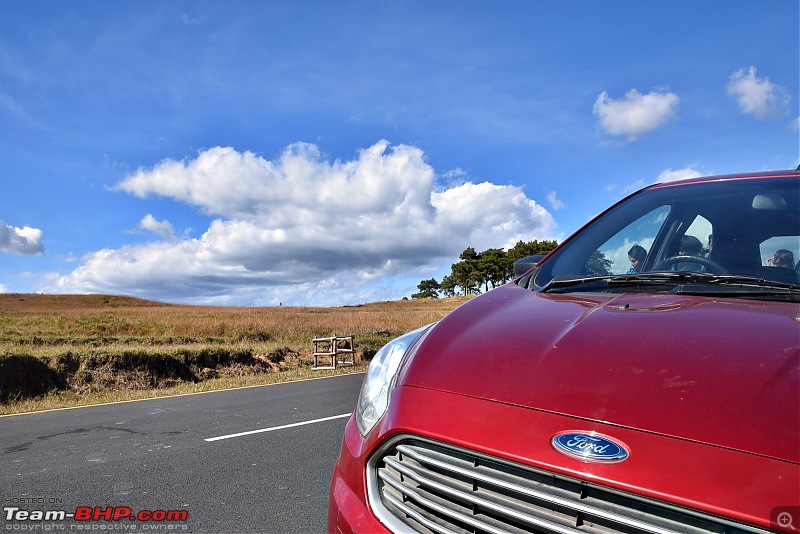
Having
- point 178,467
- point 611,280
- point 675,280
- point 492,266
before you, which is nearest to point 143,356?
point 178,467

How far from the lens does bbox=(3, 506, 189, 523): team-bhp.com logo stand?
11.5 ft

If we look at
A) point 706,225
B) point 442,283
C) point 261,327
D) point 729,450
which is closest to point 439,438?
point 729,450

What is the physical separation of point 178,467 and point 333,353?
41.9ft

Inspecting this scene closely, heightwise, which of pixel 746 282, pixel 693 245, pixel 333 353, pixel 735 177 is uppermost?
pixel 735 177

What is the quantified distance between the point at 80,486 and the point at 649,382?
187 inches

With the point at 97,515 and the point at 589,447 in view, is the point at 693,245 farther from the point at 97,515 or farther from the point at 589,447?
the point at 97,515

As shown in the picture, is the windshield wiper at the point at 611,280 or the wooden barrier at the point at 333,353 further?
the wooden barrier at the point at 333,353

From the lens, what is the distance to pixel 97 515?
11.8ft

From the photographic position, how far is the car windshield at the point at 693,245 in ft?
6.59

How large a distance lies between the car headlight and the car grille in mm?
173

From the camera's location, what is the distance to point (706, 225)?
2.55 metres

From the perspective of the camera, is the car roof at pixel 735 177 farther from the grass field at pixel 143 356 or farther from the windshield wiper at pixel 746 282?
the grass field at pixel 143 356

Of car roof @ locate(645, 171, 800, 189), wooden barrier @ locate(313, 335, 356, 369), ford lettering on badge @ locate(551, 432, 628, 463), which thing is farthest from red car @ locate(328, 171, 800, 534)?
wooden barrier @ locate(313, 335, 356, 369)

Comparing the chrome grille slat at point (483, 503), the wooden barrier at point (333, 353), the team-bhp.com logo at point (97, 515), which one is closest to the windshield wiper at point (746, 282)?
the chrome grille slat at point (483, 503)
